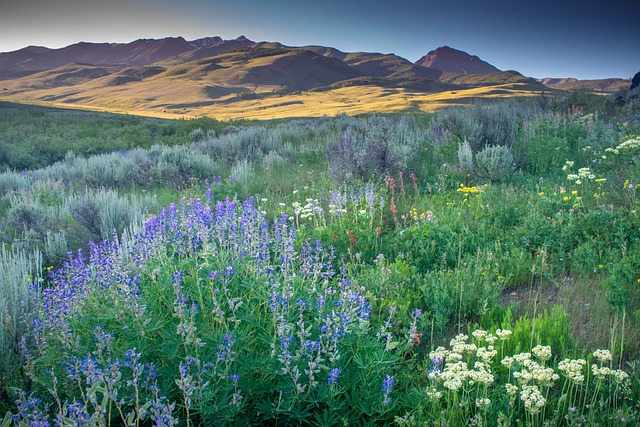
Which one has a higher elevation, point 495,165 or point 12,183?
point 495,165

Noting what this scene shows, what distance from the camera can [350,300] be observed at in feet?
9.59

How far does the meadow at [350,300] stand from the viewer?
227cm

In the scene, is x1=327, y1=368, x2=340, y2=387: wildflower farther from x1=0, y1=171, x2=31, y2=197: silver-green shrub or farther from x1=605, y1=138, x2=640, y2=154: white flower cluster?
x1=0, y1=171, x2=31, y2=197: silver-green shrub

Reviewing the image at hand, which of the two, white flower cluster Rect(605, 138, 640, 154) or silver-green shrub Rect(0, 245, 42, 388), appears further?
white flower cluster Rect(605, 138, 640, 154)

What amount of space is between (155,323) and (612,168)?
7.56m

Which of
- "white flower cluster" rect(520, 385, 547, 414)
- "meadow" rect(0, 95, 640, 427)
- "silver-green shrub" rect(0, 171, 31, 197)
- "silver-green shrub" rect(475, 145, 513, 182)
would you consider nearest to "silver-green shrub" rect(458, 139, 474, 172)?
"meadow" rect(0, 95, 640, 427)

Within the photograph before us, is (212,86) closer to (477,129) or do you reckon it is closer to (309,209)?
(477,129)

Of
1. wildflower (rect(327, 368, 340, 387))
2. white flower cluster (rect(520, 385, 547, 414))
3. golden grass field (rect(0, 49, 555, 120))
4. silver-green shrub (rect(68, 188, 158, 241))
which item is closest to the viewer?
white flower cluster (rect(520, 385, 547, 414))

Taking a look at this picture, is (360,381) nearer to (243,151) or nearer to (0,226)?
(0,226)

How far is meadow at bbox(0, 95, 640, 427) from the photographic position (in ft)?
7.44

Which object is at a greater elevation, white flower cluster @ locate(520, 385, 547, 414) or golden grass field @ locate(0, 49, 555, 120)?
golden grass field @ locate(0, 49, 555, 120)

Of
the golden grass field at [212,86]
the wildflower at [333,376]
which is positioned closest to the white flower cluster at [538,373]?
the wildflower at [333,376]

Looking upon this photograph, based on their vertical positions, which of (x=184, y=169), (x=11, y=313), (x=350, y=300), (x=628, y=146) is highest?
(x=628, y=146)

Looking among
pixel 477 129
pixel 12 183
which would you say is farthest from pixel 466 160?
pixel 12 183
